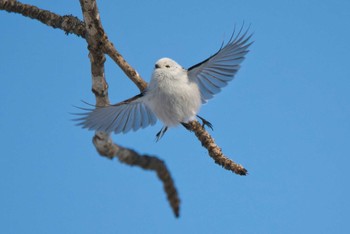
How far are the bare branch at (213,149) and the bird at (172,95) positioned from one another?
93 millimetres

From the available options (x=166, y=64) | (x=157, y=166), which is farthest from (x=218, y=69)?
(x=157, y=166)

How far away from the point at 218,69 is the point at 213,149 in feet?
2.87

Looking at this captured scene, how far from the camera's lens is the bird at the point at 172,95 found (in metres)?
4.23

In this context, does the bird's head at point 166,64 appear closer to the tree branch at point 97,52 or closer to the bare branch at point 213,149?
the tree branch at point 97,52

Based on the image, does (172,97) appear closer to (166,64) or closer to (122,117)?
(166,64)

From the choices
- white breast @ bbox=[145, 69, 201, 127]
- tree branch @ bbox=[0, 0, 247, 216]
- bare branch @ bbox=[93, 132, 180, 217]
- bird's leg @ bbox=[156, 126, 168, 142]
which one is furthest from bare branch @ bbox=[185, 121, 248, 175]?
bare branch @ bbox=[93, 132, 180, 217]

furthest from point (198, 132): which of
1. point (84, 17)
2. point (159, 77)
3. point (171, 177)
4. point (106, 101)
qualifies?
point (171, 177)

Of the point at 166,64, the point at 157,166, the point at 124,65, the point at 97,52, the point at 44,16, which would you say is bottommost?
the point at 157,166

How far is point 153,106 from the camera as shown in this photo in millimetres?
4344

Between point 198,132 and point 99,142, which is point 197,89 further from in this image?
point 99,142

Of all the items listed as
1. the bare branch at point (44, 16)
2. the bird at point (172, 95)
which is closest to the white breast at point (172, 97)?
the bird at point (172, 95)

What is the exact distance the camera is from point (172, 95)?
13.8 ft

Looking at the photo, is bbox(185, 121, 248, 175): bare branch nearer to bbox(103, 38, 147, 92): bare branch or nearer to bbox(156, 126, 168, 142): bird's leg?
bbox(156, 126, 168, 142): bird's leg

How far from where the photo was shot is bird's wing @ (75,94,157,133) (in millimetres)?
4270
